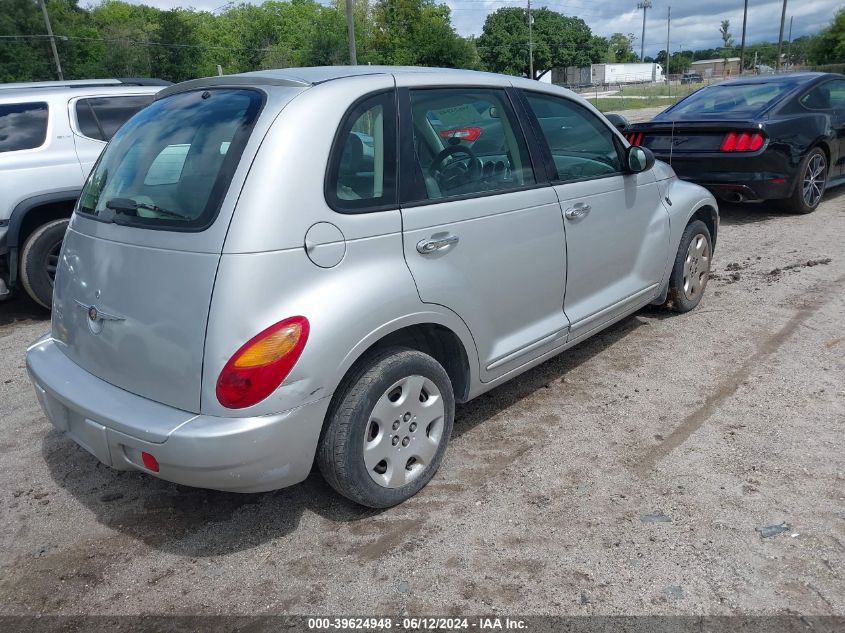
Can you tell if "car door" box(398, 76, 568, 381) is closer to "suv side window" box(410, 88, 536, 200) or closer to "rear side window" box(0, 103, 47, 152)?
"suv side window" box(410, 88, 536, 200)

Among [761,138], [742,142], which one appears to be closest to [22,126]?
[742,142]

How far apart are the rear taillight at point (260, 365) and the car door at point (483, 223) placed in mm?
657

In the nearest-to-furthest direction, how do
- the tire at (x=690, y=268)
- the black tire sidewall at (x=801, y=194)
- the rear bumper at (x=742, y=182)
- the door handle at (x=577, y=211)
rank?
the door handle at (x=577, y=211)
the tire at (x=690, y=268)
the rear bumper at (x=742, y=182)
the black tire sidewall at (x=801, y=194)

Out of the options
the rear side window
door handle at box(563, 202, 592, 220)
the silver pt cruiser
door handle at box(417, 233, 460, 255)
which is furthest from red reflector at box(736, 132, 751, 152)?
the rear side window

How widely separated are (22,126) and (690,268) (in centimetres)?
563

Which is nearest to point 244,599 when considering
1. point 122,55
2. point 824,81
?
point 824,81

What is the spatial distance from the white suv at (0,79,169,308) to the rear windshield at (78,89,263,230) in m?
2.72

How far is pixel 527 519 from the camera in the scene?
9.75 feet

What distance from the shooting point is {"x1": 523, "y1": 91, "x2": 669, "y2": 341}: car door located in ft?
12.5

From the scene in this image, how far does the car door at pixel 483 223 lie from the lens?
3021 millimetres

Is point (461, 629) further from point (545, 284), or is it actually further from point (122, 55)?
point (122, 55)

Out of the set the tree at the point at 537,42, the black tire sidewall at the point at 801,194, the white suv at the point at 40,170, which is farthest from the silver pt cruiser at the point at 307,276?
the tree at the point at 537,42

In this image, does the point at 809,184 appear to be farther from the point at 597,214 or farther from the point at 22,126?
the point at 22,126

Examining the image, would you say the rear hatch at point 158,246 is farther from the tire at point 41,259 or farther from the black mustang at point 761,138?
the black mustang at point 761,138
